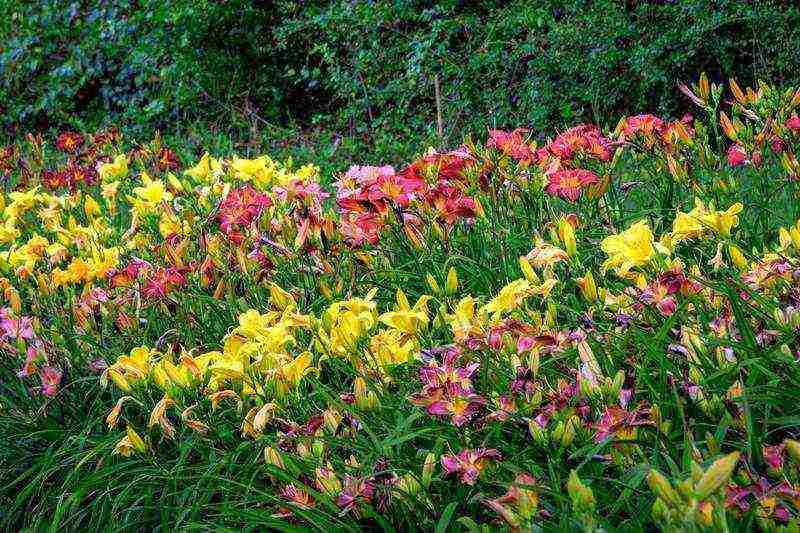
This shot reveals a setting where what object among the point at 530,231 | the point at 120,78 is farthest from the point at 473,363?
the point at 120,78

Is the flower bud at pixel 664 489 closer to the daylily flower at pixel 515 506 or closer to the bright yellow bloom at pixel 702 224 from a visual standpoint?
the daylily flower at pixel 515 506

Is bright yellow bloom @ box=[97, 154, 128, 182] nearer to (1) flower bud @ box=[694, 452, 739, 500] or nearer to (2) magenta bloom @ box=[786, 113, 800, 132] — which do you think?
(2) magenta bloom @ box=[786, 113, 800, 132]

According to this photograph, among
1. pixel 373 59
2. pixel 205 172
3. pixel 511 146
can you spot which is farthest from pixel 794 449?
pixel 373 59

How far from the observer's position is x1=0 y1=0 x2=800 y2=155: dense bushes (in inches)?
288

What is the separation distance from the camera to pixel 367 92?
9773 millimetres

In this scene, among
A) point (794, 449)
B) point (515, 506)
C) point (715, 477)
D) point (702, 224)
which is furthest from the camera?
point (702, 224)

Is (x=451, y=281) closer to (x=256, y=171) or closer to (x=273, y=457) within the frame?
(x=273, y=457)

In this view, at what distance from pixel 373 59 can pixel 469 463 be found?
765 centimetres

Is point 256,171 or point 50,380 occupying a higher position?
point 256,171

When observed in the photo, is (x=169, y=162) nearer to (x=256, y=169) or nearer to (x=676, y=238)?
(x=256, y=169)

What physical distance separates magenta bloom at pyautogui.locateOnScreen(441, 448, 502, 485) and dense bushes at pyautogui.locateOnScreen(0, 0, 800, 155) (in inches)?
221

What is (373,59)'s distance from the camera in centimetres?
938

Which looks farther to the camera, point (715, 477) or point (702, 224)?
point (702, 224)

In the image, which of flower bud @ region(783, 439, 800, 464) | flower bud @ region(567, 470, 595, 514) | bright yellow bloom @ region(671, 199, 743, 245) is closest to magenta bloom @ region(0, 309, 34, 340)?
bright yellow bloom @ region(671, 199, 743, 245)
